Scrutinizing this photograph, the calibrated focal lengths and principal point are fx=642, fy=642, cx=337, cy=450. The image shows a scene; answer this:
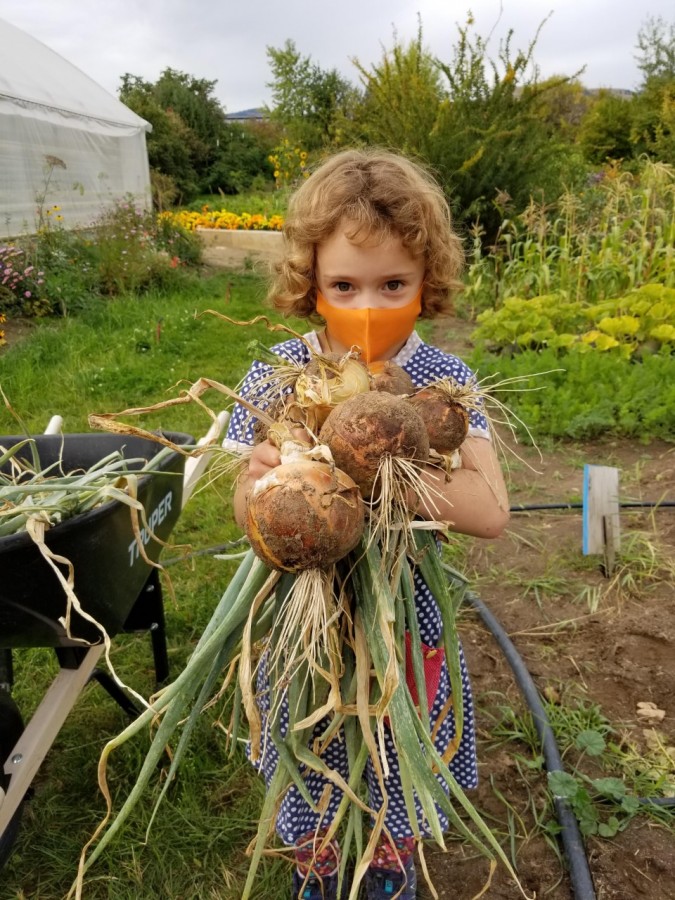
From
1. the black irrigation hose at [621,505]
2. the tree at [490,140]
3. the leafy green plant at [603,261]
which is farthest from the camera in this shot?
the tree at [490,140]

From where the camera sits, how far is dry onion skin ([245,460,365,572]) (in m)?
0.78

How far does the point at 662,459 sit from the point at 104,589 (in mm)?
3026

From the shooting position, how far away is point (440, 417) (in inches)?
37.0

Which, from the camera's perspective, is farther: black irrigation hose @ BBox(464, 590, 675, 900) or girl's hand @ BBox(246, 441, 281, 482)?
black irrigation hose @ BBox(464, 590, 675, 900)

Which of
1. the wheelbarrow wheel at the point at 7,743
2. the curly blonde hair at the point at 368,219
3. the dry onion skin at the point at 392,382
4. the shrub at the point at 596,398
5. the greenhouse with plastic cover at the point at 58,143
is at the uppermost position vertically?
the greenhouse with plastic cover at the point at 58,143

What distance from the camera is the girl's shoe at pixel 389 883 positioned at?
4.79 ft

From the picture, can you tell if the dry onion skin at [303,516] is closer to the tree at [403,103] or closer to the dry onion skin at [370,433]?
the dry onion skin at [370,433]

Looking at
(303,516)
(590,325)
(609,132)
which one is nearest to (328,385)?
(303,516)

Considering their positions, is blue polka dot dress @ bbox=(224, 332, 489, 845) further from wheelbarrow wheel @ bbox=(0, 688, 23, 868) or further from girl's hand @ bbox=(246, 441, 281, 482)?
wheelbarrow wheel @ bbox=(0, 688, 23, 868)

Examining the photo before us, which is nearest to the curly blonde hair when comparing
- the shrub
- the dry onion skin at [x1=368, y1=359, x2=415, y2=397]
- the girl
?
the girl

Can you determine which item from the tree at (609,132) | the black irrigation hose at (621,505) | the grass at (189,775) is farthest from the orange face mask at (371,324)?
the tree at (609,132)

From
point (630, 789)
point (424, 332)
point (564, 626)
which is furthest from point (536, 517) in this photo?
point (424, 332)

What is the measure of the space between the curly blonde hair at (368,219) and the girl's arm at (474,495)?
390 millimetres

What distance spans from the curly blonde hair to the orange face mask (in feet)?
0.36
